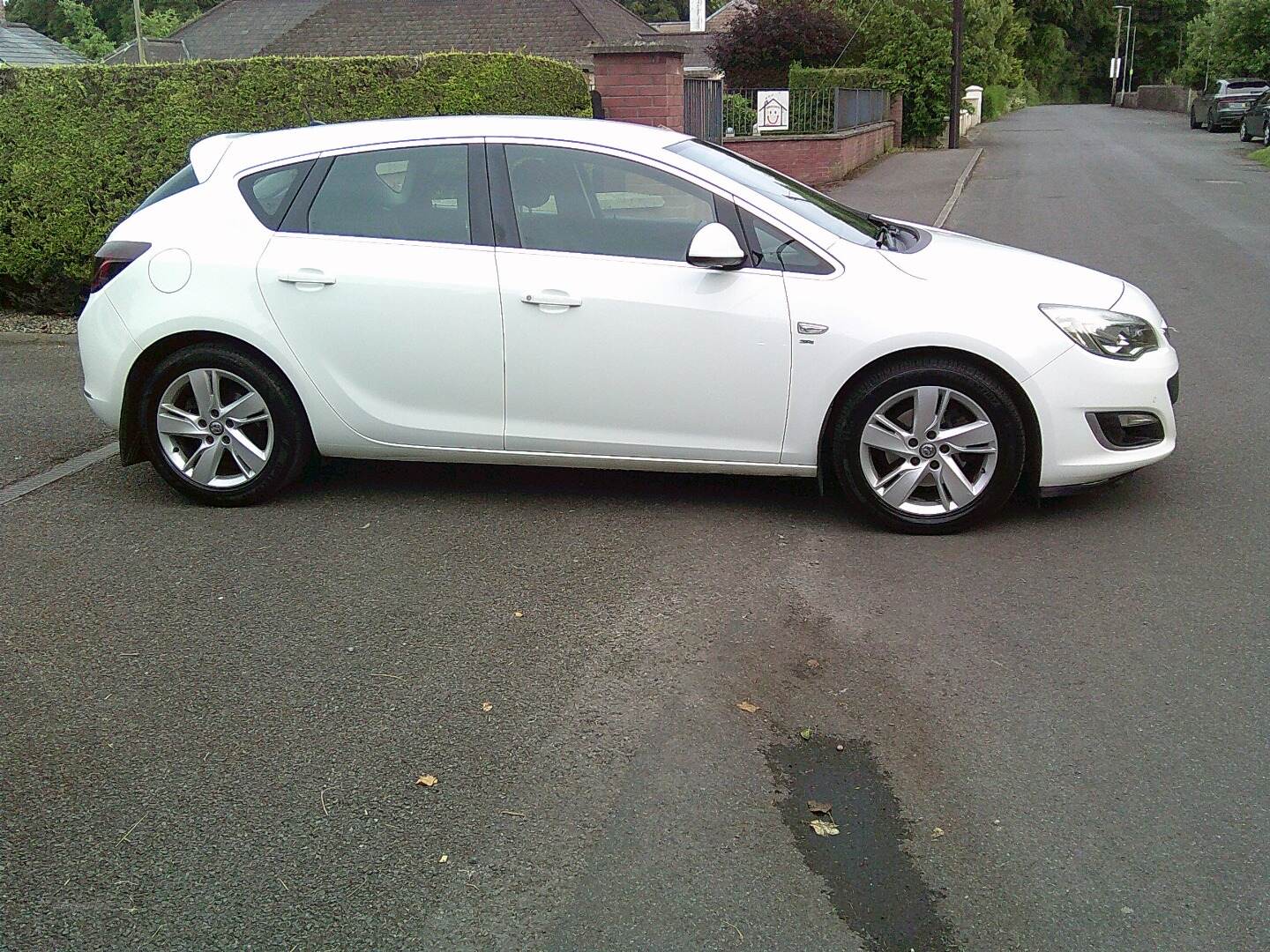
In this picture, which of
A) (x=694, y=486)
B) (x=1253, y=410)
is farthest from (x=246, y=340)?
(x=1253, y=410)

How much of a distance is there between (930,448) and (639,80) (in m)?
11.2

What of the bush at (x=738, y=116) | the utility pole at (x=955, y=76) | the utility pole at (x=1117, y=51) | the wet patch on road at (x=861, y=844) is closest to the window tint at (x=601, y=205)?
the wet patch on road at (x=861, y=844)

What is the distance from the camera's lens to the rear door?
572cm

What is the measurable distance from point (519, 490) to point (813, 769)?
3.01 m

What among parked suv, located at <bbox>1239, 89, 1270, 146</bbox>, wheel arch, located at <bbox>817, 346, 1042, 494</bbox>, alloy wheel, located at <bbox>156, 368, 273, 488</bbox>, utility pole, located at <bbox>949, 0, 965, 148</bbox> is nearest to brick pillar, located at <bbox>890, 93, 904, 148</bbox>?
utility pole, located at <bbox>949, 0, 965, 148</bbox>

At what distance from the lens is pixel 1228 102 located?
4256 centimetres

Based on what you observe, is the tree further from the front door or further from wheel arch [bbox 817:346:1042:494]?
wheel arch [bbox 817:346:1042:494]

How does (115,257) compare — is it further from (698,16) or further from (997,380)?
(698,16)

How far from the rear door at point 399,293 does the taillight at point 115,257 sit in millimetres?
572

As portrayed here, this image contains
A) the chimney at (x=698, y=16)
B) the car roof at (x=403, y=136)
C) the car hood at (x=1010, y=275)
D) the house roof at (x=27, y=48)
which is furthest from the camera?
the chimney at (x=698, y=16)

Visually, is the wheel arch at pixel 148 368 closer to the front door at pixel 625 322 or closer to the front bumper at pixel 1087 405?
the front door at pixel 625 322

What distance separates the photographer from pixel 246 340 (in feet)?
19.3

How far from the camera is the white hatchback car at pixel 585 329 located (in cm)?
544

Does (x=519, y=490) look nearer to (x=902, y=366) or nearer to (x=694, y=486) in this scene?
(x=694, y=486)
